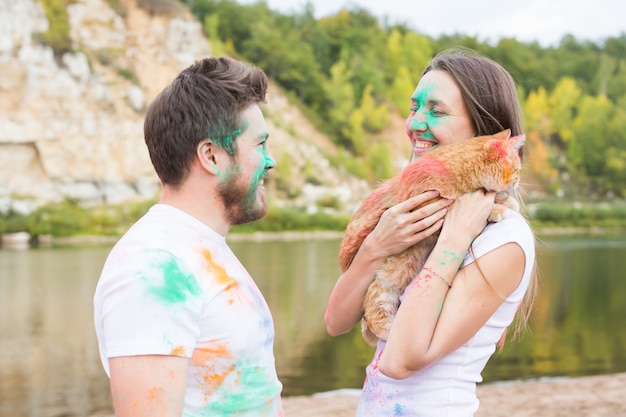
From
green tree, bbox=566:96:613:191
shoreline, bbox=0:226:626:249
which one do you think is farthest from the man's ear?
green tree, bbox=566:96:613:191

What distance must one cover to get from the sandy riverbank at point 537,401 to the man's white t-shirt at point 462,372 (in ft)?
15.0

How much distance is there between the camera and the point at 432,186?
1.99 metres

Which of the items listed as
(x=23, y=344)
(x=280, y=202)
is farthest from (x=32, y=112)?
(x=23, y=344)

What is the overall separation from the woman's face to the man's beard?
60 centimetres

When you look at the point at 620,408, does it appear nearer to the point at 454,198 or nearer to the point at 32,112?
the point at 454,198

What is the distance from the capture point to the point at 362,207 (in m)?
2.25

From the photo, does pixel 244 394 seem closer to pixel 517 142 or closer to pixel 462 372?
pixel 462 372

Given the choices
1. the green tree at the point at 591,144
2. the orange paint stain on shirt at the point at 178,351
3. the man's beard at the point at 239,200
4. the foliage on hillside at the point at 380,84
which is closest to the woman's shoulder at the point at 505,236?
the man's beard at the point at 239,200

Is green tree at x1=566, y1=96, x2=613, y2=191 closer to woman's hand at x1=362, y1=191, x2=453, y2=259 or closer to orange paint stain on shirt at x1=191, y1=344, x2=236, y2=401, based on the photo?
woman's hand at x1=362, y1=191, x2=453, y2=259

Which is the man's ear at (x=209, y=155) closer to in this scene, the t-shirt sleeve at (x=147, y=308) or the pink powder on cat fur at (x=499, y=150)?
the t-shirt sleeve at (x=147, y=308)

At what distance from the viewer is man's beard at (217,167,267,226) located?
1.80 meters

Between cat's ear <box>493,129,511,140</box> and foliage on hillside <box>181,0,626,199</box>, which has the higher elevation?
cat's ear <box>493,129,511,140</box>

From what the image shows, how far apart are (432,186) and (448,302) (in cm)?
34

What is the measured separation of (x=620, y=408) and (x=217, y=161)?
5964 millimetres
